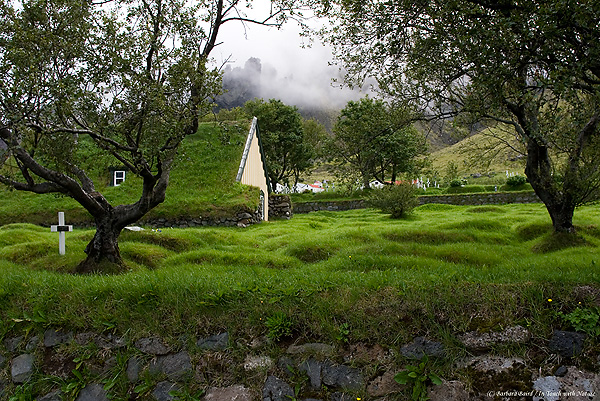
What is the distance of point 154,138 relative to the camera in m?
9.01

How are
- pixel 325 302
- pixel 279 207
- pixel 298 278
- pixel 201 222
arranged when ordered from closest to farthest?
1. pixel 325 302
2. pixel 298 278
3. pixel 201 222
4. pixel 279 207

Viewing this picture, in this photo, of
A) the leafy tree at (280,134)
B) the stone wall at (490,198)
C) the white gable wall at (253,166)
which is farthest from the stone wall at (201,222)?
the leafy tree at (280,134)

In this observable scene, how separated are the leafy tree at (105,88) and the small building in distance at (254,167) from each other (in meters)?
15.3

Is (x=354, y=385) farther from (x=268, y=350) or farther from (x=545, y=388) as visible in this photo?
(x=545, y=388)

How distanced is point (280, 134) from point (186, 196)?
91.6ft

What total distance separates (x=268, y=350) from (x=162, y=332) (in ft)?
6.21

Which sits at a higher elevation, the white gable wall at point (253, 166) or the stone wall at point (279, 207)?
the white gable wall at point (253, 166)

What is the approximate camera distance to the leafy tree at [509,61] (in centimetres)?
603

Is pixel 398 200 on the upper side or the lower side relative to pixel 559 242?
upper

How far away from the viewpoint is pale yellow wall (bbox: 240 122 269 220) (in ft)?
88.9

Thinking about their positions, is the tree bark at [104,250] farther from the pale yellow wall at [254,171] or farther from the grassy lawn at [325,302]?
the pale yellow wall at [254,171]

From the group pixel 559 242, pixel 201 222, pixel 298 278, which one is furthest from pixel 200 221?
pixel 559 242

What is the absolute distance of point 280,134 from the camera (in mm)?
49594

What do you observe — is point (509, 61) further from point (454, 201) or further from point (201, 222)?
point (454, 201)
